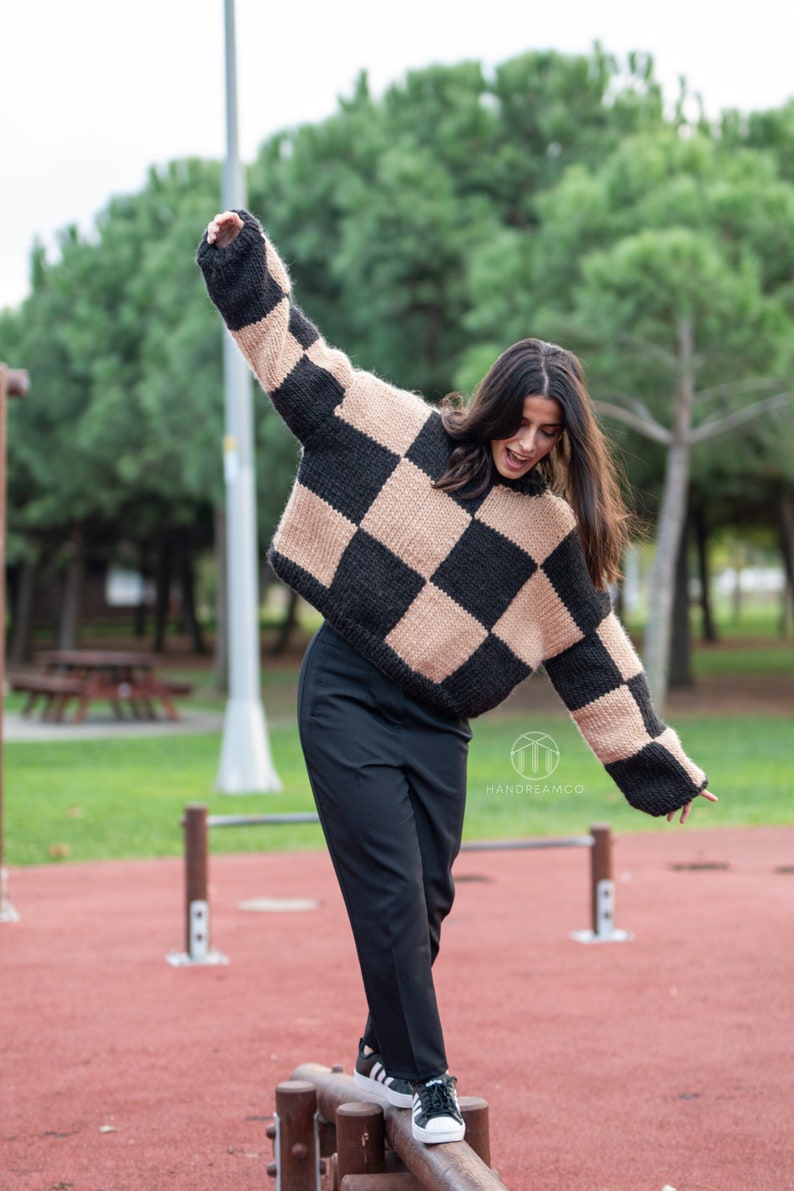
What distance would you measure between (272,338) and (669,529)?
1555cm

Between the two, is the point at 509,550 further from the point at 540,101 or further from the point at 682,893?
the point at 540,101

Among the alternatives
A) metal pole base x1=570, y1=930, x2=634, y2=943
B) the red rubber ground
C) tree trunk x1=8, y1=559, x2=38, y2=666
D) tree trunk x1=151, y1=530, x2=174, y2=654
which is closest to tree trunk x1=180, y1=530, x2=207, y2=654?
tree trunk x1=151, y1=530, x2=174, y2=654

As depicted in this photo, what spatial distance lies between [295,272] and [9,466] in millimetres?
12950

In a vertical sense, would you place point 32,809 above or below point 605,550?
below

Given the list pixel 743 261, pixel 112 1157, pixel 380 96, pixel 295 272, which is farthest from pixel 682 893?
pixel 380 96

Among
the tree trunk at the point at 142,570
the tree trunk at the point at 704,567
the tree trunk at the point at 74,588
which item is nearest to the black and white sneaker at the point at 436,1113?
the tree trunk at the point at 704,567

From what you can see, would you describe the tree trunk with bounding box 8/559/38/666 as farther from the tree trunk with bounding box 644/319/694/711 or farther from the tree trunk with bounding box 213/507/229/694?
the tree trunk with bounding box 644/319/694/711

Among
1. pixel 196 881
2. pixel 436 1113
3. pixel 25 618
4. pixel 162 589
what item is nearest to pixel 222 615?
pixel 25 618

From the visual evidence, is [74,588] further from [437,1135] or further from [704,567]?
[437,1135]

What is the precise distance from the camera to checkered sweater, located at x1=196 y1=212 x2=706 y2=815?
10.6ft

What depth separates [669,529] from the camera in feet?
60.3

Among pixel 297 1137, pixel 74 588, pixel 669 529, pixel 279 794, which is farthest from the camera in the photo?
pixel 74 588

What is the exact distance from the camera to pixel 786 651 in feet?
124

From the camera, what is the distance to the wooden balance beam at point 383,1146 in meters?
2.84
